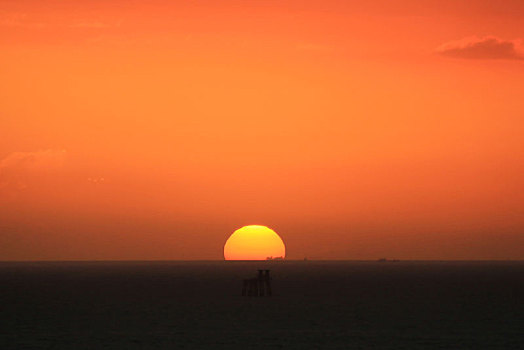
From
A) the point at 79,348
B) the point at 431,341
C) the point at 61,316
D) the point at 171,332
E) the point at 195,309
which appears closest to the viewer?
the point at 79,348

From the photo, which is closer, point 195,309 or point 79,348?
point 79,348

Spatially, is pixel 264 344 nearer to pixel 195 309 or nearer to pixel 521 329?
pixel 521 329

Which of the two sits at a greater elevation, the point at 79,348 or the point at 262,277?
the point at 262,277

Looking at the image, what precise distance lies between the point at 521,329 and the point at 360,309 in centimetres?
1726

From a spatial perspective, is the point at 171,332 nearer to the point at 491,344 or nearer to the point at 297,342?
the point at 297,342

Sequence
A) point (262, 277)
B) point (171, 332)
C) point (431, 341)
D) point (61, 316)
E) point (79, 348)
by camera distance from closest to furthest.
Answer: point (79, 348)
point (431, 341)
point (171, 332)
point (61, 316)
point (262, 277)

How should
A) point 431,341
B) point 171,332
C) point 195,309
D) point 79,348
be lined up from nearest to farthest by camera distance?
point 79,348 < point 431,341 < point 171,332 < point 195,309

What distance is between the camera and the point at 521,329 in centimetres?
4872

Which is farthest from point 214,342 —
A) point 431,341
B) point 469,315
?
point 469,315

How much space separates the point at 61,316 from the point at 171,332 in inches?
533

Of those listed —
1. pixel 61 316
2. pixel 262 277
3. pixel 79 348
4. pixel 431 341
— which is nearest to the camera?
pixel 79 348

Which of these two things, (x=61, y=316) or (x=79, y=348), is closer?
(x=79, y=348)

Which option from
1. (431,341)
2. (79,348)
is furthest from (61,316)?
(431,341)

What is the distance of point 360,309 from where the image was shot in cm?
6431
